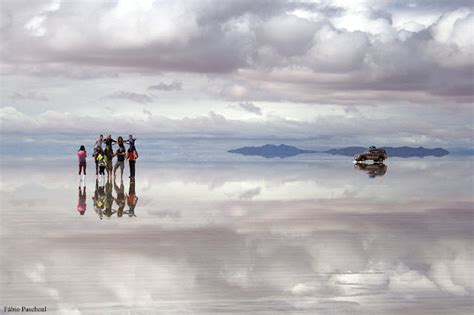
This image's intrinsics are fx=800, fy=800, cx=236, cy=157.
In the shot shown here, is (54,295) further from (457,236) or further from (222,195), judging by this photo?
(222,195)

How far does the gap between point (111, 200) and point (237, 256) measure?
44.0ft

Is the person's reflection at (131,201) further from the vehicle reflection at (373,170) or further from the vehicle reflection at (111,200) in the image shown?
the vehicle reflection at (373,170)

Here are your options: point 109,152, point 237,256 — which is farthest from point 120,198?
point 237,256

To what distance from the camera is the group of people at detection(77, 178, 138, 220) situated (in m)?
25.6

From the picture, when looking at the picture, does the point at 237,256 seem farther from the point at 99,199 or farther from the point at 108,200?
the point at 99,199

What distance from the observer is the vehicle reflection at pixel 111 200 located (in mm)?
25486

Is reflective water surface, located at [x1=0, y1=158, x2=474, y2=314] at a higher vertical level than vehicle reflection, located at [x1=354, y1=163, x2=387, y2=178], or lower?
lower

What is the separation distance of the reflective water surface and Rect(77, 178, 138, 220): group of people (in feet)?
0.38

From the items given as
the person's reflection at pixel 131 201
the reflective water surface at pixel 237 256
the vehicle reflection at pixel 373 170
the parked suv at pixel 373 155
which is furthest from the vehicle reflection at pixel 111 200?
the parked suv at pixel 373 155

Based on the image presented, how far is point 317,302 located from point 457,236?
28.9 feet

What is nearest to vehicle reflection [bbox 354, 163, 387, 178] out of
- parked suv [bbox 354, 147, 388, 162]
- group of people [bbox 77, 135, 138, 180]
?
parked suv [bbox 354, 147, 388, 162]

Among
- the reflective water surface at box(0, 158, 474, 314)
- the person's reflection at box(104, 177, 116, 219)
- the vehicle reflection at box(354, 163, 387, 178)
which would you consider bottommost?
the reflective water surface at box(0, 158, 474, 314)

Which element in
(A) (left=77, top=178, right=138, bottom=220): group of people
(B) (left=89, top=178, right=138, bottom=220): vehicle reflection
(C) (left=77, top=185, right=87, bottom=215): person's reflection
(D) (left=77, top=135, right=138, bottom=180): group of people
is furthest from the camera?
(D) (left=77, top=135, right=138, bottom=180): group of people

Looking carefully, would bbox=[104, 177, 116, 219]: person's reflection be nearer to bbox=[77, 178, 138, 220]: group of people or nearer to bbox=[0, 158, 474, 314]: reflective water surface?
bbox=[77, 178, 138, 220]: group of people
